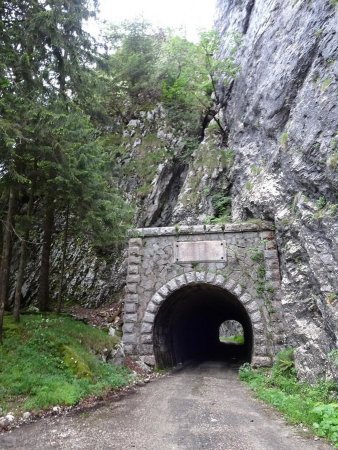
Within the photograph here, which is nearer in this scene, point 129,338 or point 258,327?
point 258,327

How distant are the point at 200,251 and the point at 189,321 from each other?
623 cm

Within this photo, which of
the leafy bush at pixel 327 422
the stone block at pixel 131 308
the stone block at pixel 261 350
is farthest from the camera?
the stone block at pixel 131 308

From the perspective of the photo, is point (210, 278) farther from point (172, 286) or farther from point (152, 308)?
point (152, 308)

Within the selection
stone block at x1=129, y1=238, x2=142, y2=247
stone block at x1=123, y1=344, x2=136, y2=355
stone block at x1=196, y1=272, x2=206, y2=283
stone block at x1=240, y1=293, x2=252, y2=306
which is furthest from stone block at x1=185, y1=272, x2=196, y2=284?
stone block at x1=123, y1=344, x2=136, y2=355

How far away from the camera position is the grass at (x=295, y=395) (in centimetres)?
513

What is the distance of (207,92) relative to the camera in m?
19.4

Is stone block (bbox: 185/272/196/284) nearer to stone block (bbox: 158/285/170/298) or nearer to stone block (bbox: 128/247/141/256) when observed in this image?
stone block (bbox: 158/285/170/298)

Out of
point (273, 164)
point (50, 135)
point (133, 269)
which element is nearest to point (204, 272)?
point (133, 269)

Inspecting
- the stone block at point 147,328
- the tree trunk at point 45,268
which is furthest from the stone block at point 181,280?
the tree trunk at point 45,268

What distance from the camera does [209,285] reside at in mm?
11508

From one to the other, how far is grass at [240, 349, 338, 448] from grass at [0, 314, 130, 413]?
10.9 feet

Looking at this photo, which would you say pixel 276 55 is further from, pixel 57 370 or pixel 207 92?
pixel 57 370

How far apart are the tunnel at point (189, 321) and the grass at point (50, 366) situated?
298 cm

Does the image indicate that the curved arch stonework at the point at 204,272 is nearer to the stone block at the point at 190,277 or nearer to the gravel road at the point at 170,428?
the stone block at the point at 190,277
